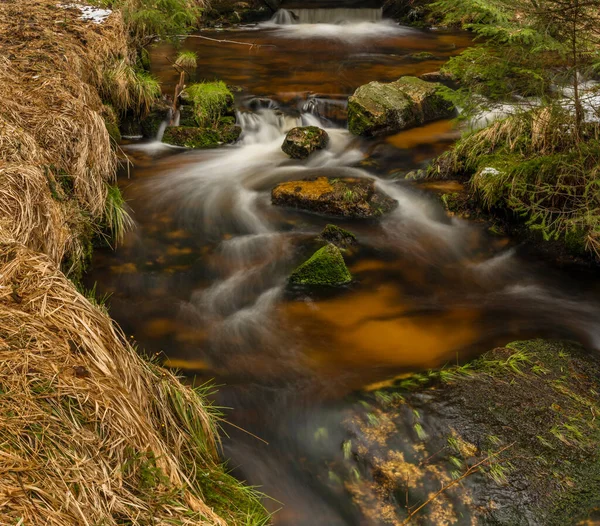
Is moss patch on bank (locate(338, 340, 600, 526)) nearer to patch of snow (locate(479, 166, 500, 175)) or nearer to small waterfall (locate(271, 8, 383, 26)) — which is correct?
patch of snow (locate(479, 166, 500, 175))

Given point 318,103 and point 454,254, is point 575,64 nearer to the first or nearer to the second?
point 454,254

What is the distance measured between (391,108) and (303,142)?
159 cm

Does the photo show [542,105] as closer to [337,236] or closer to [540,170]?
[540,170]

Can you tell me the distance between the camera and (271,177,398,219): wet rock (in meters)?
6.91

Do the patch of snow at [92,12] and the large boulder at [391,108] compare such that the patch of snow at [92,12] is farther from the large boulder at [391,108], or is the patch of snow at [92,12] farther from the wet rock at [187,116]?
the large boulder at [391,108]

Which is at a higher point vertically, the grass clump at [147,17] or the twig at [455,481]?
the grass clump at [147,17]

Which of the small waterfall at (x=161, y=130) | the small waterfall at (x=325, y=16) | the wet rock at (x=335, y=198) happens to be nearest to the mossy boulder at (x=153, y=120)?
the small waterfall at (x=161, y=130)

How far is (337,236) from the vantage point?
20.7 feet

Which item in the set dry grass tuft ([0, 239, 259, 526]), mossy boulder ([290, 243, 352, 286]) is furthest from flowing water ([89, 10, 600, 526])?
dry grass tuft ([0, 239, 259, 526])

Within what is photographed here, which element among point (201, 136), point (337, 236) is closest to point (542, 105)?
point (337, 236)

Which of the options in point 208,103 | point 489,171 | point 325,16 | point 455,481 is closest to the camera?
point 455,481

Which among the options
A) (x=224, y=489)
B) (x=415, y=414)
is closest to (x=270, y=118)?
(x=415, y=414)

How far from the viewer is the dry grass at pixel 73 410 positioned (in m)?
2.27

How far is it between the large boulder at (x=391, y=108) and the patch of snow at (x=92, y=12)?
4.03m
